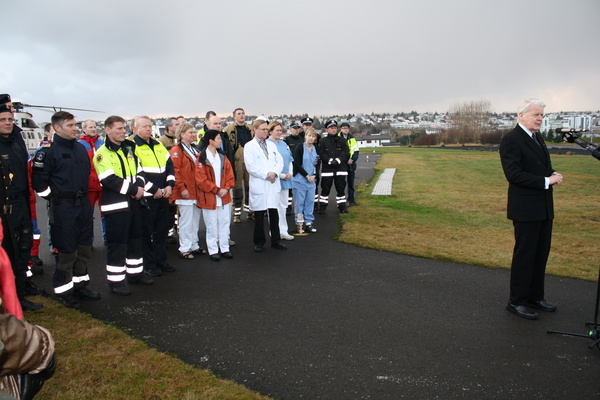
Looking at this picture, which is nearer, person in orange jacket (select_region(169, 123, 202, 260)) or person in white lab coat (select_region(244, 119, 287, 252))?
person in orange jacket (select_region(169, 123, 202, 260))

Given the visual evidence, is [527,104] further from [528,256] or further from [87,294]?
[87,294]

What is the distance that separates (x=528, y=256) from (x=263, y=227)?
426cm

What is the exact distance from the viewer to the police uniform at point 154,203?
611 centimetres

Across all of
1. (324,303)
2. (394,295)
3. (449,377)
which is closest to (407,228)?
(394,295)

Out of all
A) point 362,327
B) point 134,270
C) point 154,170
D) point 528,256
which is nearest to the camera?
point 362,327

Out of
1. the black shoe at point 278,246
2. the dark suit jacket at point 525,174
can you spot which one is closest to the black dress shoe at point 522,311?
the dark suit jacket at point 525,174

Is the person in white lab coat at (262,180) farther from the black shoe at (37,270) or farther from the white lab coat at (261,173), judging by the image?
the black shoe at (37,270)

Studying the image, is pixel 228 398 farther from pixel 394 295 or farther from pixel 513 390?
pixel 394 295

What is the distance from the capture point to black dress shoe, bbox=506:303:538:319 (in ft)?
15.4

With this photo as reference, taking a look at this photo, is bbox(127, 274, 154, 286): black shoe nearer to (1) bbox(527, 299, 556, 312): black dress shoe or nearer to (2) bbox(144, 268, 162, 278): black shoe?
(2) bbox(144, 268, 162, 278): black shoe

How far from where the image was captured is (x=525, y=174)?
4.69 meters

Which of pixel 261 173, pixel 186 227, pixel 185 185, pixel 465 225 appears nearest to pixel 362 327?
pixel 261 173

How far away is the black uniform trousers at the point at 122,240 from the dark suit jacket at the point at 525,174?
15.7 feet

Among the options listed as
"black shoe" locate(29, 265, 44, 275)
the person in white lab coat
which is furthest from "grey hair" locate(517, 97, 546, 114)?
"black shoe" locate(29, 265, 44, 275)
